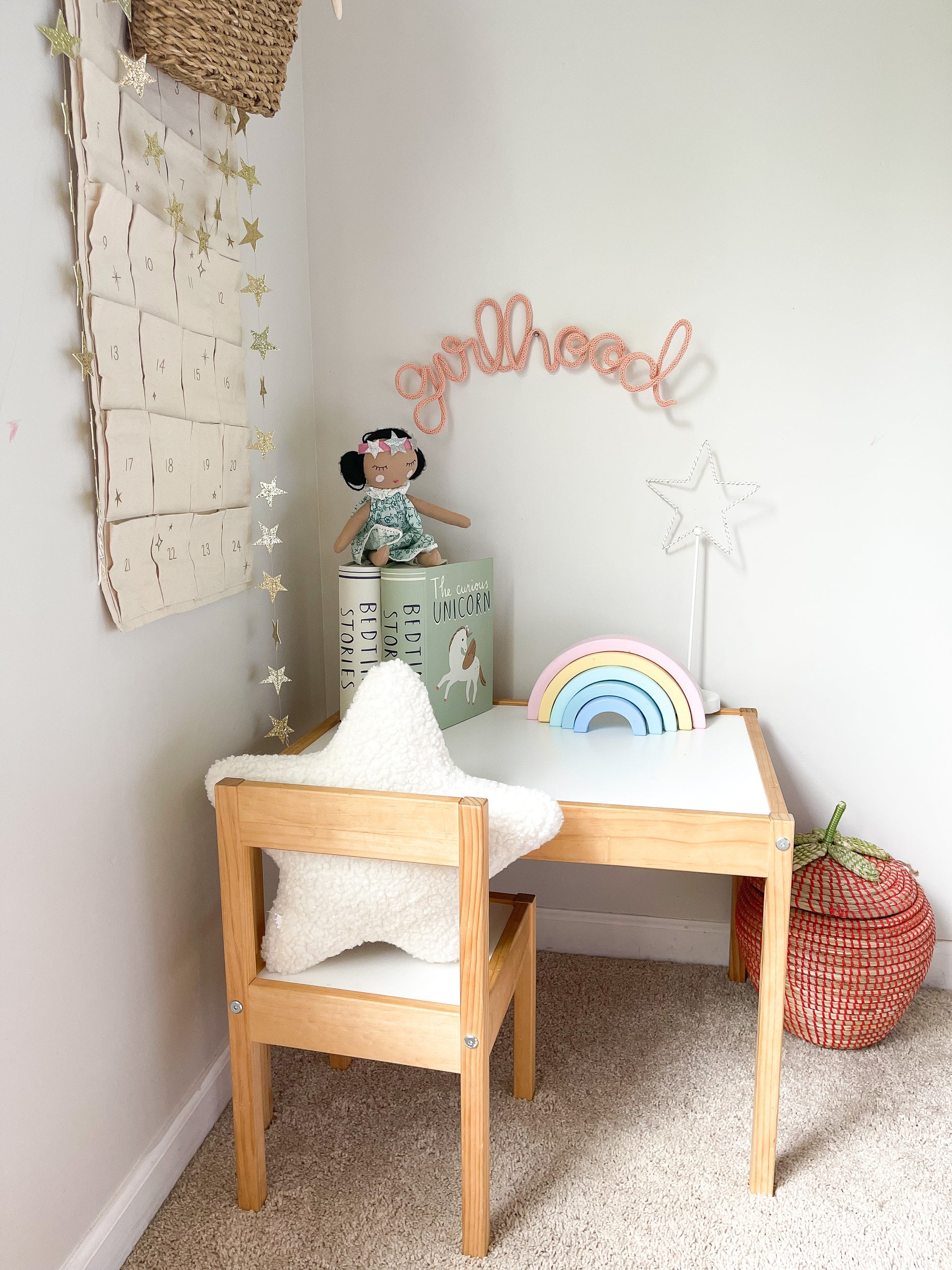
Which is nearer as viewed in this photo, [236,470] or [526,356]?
[236,470]

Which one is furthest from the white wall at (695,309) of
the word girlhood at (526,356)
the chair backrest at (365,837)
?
the chair backrest at (365,837)

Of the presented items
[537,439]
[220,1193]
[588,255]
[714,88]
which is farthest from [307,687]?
[714,88]

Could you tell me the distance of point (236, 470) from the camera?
60.4 inches

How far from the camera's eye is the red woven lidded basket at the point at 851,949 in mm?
1632

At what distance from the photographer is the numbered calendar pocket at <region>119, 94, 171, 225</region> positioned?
1177 mm

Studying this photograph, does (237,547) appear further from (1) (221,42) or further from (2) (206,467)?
(1) (221,42)

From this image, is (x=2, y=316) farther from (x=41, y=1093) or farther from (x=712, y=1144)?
(x=712, y=1144)

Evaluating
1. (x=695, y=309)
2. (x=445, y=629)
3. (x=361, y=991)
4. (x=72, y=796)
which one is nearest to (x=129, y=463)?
(x=72, y=796)

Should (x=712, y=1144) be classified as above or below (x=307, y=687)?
below

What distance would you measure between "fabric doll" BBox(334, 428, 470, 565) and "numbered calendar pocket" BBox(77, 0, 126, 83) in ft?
2.06

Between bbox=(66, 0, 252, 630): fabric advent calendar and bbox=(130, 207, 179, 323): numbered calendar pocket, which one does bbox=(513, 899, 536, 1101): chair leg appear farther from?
bbox=(130, 207, 179, 323): numbered calendar pocket

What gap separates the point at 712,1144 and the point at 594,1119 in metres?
0.20

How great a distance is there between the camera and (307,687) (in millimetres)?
1955

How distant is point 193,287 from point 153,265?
0.12 m
